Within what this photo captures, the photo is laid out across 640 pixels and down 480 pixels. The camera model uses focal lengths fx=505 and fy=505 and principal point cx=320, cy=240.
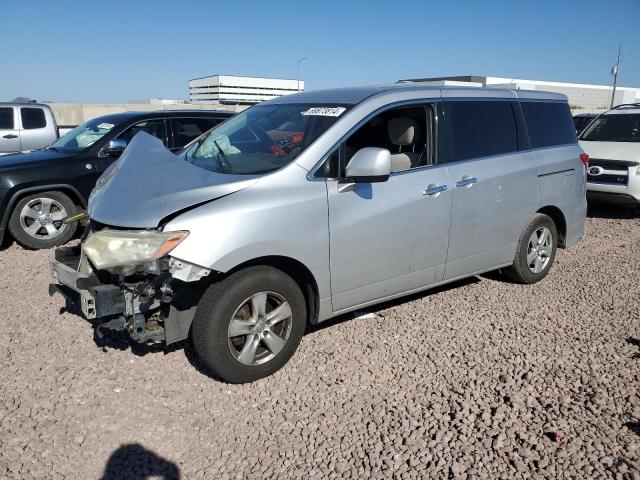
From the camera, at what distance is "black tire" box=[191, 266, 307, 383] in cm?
312

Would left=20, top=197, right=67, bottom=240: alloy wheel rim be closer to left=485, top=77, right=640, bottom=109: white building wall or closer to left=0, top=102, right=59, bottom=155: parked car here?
left=0, top=102, right=59, bottom=155: parked car

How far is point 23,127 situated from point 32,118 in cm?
29

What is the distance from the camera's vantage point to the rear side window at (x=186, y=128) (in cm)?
719

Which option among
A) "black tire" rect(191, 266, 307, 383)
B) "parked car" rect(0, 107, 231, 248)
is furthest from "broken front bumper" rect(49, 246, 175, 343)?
"parked car" rect(0, 107, 231, 248)

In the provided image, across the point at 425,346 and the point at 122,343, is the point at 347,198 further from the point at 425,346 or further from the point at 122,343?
the point at 122,343

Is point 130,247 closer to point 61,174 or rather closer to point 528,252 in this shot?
Answer: point 528,252

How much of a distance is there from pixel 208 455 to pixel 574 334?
3.09 meters

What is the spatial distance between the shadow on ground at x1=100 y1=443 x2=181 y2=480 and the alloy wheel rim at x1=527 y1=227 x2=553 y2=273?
3.93m

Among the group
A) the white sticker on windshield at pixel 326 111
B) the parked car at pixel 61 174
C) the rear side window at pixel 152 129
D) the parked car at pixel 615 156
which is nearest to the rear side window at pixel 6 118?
the parked car at pixel 61 174

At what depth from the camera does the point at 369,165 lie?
11.1ft

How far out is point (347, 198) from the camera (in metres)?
3.55

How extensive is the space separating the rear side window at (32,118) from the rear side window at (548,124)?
10.3 meters

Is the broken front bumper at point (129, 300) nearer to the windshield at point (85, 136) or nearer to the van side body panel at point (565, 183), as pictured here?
the van side body panel at point (565, 183)

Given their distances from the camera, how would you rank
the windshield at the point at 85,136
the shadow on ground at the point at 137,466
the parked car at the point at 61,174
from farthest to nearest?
the windshield at the point at 85,136 → the parked car at the point at 61,174 → the shadow on ground at the point at 137,466
